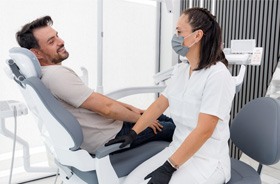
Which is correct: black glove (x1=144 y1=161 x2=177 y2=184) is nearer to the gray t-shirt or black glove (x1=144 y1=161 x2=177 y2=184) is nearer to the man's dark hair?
the gray t-shirt

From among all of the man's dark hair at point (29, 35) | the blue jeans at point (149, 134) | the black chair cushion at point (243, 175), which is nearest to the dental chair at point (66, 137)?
the blue jeans at point (149, 134)

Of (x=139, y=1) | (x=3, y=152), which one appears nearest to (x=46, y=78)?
(x=3, y=152)

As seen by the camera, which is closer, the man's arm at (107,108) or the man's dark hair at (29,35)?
the man's arm at (107,108)

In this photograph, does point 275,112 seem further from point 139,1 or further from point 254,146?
point 139,1

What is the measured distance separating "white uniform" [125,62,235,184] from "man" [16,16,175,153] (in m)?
0.24

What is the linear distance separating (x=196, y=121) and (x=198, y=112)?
0.13 ft

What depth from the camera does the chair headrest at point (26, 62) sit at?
110 centimetres

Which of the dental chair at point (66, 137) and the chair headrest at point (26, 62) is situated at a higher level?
the chair headrest at point (26, 62)

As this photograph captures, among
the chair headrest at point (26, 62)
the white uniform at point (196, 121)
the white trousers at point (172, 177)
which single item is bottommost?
the white trousers at point (172, 177)

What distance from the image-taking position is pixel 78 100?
4.03ft

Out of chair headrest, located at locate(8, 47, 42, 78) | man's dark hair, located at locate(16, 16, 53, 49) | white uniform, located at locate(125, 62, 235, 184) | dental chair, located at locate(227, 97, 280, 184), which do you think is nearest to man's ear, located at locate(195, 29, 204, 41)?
white uniform, located at locate(125, 62, 235, 184)

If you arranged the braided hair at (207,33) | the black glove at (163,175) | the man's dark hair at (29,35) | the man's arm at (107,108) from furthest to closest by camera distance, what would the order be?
1. the man's dark hair at (29,35)
2. the man's arm at (107,108)
3. the braided hair at (207,33)
4. the black glove at (163,175)

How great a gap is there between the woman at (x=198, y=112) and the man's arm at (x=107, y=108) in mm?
123

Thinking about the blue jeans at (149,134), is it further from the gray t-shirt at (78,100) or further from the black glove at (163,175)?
the black glove at (163,175)
